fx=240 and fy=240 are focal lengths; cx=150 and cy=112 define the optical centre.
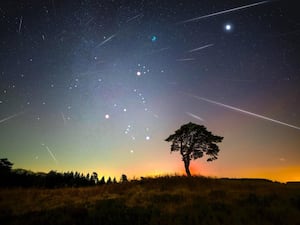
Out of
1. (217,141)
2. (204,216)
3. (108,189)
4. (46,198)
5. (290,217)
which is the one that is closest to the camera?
(290,217)

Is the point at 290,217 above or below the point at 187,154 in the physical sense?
below

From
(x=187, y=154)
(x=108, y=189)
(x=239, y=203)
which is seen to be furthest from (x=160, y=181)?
(x=187, y=154)

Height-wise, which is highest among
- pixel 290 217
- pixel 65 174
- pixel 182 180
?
pixel 65 174

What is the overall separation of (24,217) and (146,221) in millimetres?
5316

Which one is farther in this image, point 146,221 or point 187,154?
point 187,154

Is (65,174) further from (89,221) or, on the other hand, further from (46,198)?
(89,221)

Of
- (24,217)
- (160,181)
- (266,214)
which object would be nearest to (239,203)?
(266,214)

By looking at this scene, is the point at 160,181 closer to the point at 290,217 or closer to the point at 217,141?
the point at 290,217

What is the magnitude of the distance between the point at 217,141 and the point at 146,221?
1139 inches

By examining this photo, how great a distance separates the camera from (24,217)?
984 cm

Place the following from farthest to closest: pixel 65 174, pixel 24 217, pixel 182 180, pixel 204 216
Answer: pixel 65 174 → pixel 182 180 → pixel 24 217 → pixel 204 216

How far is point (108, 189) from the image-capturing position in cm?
1858

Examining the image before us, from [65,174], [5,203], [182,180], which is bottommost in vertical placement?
[5,203]

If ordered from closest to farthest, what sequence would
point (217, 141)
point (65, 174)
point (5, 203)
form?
point (5, 203), point (217, 141), point (65, 174)
